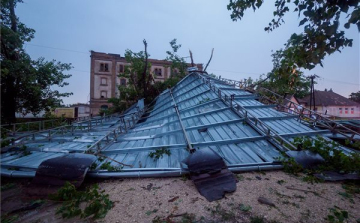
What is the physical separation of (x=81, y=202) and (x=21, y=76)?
14.7 meters

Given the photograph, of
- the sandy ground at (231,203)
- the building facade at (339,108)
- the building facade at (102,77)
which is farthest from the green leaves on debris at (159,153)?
the building facade at (339,108)

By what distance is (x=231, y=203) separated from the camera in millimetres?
3369

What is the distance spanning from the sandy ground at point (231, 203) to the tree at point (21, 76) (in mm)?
14333

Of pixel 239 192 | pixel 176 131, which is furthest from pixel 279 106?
pixel 239 192

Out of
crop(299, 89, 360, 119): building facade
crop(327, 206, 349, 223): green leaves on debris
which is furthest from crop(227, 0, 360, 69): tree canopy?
crop(299, 89, 360, 119): building facade

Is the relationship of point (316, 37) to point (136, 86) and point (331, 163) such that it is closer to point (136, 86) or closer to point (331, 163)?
point (331, 163)

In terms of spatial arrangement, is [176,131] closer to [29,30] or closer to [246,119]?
[246,119]

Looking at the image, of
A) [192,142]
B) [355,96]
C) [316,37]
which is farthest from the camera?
[355,96]

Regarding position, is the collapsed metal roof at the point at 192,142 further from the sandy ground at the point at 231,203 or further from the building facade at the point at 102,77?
the building facade at the point at 102,77

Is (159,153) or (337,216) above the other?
(159,153)

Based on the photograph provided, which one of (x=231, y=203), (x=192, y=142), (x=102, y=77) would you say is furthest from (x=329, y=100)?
(x=102, y=77)

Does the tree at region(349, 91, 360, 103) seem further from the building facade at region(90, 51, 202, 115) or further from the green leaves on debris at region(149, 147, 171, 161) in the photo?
the green leaves on debris at region(149, 147, 171, 161)

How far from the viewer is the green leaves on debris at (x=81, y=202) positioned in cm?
318

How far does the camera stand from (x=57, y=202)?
12.1 feet
